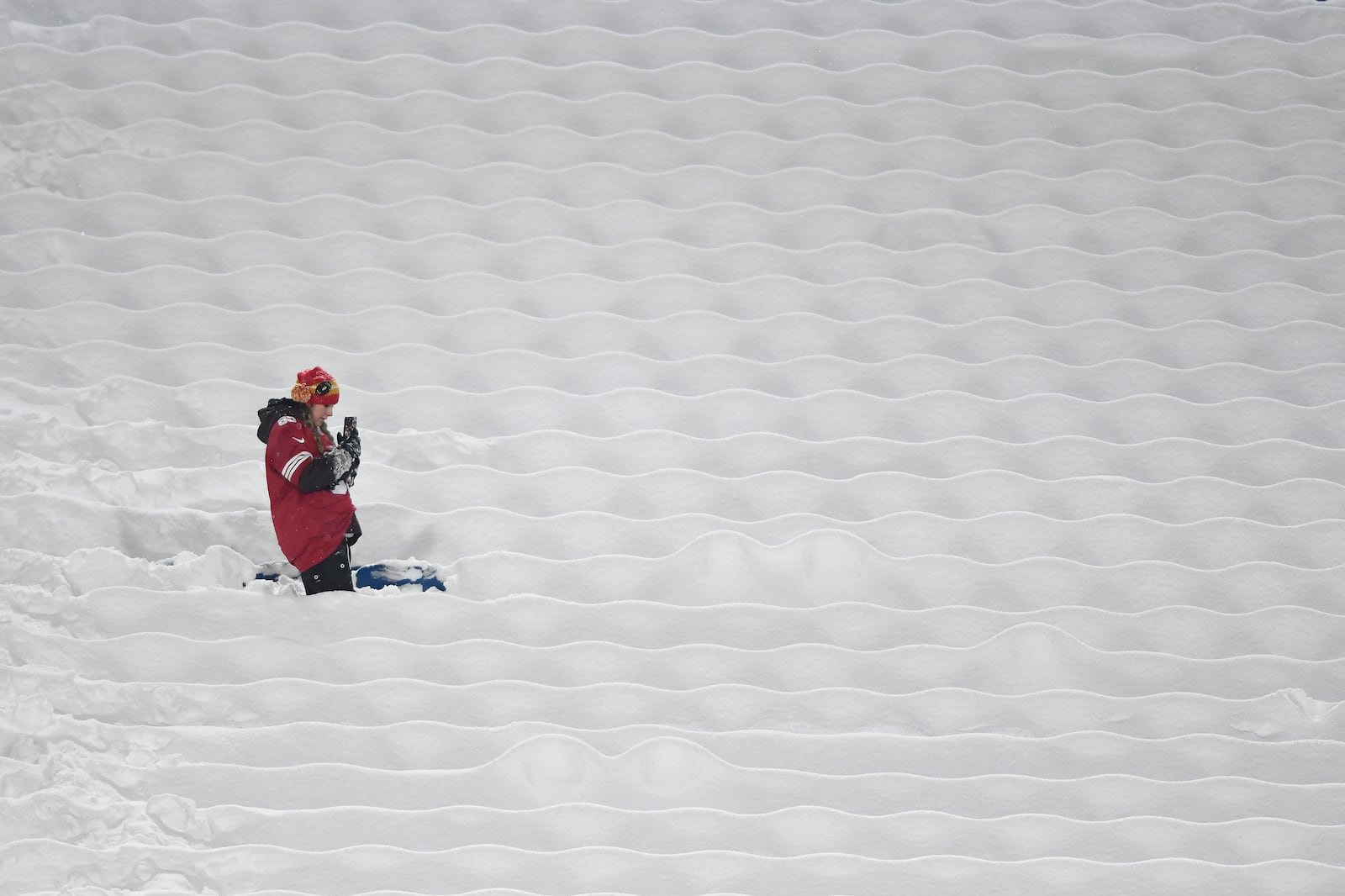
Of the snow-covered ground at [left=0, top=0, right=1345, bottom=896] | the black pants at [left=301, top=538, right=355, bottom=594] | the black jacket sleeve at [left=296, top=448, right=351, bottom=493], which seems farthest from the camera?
the black pants at [left=301, top=538, right=355, bottom=594]

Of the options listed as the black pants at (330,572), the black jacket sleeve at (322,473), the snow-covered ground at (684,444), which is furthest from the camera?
the black pants at (330,572)

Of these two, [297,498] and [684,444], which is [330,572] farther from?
[684,444]

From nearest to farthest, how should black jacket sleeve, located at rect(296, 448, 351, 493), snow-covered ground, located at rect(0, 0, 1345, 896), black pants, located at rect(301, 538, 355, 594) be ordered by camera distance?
snow-covered ground, located at rect(0, 0, 1345, 896)
black jacket sleeve, located at rect(296, 448, 351, 493)
black pants, located at rect(301, 538, 355, 594)

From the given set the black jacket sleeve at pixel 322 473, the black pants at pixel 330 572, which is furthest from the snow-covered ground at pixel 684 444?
the black jacket sleeve at pixel 322 473

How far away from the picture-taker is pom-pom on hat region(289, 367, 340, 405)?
317 cm

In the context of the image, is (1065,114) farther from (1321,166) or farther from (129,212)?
(129,212)

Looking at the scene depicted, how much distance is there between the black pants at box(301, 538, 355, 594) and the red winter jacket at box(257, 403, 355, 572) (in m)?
0.06

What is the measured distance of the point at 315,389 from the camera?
318cm

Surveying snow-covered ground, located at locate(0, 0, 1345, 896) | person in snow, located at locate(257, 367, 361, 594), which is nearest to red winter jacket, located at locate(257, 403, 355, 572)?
person in snow, located at locate(257, 367, 361, 594)

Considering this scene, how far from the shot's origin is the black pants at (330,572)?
10.9 feet

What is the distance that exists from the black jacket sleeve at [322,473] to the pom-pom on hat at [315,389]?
0.46ft

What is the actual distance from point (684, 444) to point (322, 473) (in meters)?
1.10

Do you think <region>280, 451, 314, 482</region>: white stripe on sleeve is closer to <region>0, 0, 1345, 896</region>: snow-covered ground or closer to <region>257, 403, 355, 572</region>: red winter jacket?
<region>257, 403, 355, 572</region>: red winter jacket

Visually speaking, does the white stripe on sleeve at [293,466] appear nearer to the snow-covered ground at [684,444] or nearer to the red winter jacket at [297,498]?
the red winter jacket at [297,498]
